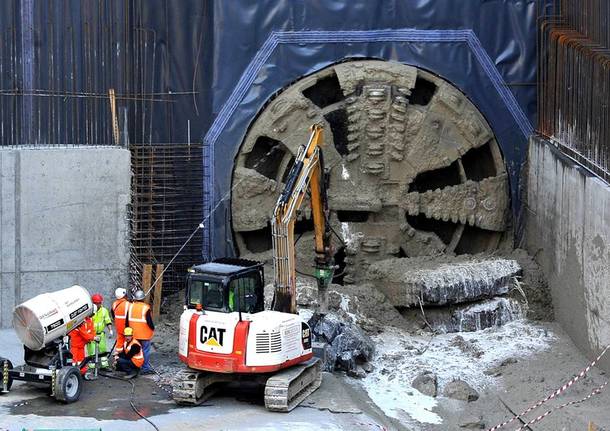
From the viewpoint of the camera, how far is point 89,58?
21.0 metres

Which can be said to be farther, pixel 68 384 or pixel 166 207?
pixel 166 207

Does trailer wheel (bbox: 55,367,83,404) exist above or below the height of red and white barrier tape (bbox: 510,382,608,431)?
above

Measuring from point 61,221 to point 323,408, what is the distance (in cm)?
639

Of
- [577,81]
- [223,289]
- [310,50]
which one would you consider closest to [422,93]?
[310,50]

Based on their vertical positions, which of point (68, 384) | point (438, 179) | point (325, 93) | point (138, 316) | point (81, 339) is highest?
point (325, 93)

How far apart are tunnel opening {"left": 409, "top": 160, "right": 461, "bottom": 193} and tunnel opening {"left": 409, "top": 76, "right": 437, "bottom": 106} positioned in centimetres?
124

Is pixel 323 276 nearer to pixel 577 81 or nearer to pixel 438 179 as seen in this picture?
pixel 438 179

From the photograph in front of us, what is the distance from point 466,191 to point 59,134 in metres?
7.05

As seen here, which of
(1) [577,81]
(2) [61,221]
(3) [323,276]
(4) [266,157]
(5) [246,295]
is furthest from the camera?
(4) [266,157]

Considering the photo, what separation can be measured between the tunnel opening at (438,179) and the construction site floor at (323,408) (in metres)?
4.62

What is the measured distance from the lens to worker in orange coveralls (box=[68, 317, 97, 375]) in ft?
55.6

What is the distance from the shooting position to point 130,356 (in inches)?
673

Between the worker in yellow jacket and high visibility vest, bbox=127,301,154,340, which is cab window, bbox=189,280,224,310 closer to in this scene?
high visibility vest, bbox=127,301,154,340

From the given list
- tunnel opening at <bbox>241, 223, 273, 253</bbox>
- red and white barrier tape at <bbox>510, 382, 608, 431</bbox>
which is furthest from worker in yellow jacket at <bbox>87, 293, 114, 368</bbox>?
red and white barrier tape at <bbox>510, 382, 608, 431</bbox>
